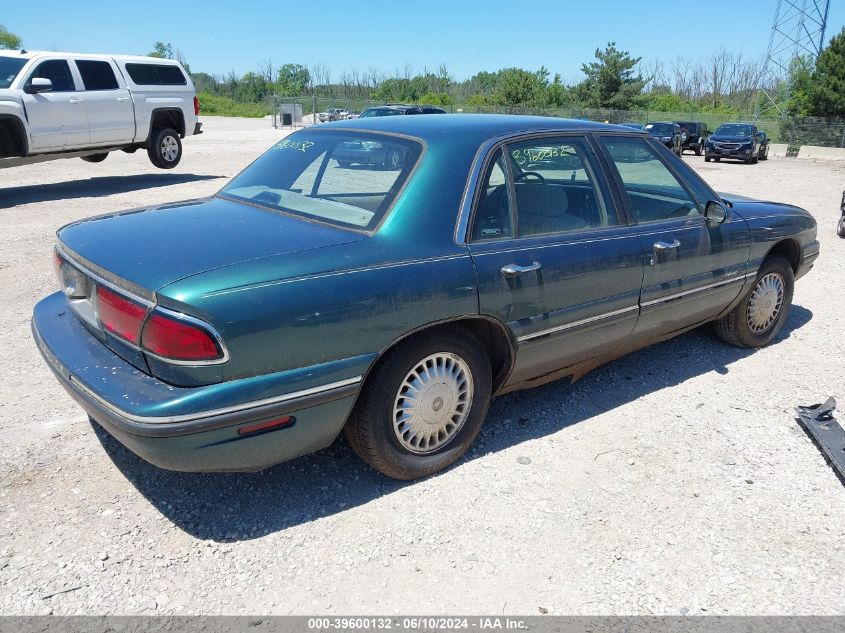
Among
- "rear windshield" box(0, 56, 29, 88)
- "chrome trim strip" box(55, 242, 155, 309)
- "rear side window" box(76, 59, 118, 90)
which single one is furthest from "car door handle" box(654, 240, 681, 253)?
"rear side window" box(76, 59, 118, 90)

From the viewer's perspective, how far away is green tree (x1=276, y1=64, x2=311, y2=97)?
8294cm

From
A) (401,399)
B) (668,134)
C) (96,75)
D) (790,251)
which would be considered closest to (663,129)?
(668,134)

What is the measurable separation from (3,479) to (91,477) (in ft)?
1.27

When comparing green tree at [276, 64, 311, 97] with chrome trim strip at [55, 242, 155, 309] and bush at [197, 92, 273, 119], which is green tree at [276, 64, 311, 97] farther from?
chrome trim strip at [55, 242, 155, 309]

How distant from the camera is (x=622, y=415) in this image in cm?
399

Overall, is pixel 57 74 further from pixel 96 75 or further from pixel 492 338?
pixel 492 338

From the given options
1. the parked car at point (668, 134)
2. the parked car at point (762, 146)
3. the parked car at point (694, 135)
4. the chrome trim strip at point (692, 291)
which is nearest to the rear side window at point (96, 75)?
the chrome trim strip at point (692, 291)

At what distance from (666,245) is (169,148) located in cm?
1253

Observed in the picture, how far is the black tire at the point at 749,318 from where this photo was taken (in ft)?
15.9

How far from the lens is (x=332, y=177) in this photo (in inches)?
142

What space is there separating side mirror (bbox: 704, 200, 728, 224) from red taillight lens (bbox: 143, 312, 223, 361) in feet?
10.3

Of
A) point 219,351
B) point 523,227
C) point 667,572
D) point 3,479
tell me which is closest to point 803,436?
point 667,572

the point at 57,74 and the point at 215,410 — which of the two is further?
the point at 57,74

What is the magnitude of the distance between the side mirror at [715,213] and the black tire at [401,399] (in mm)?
1897
